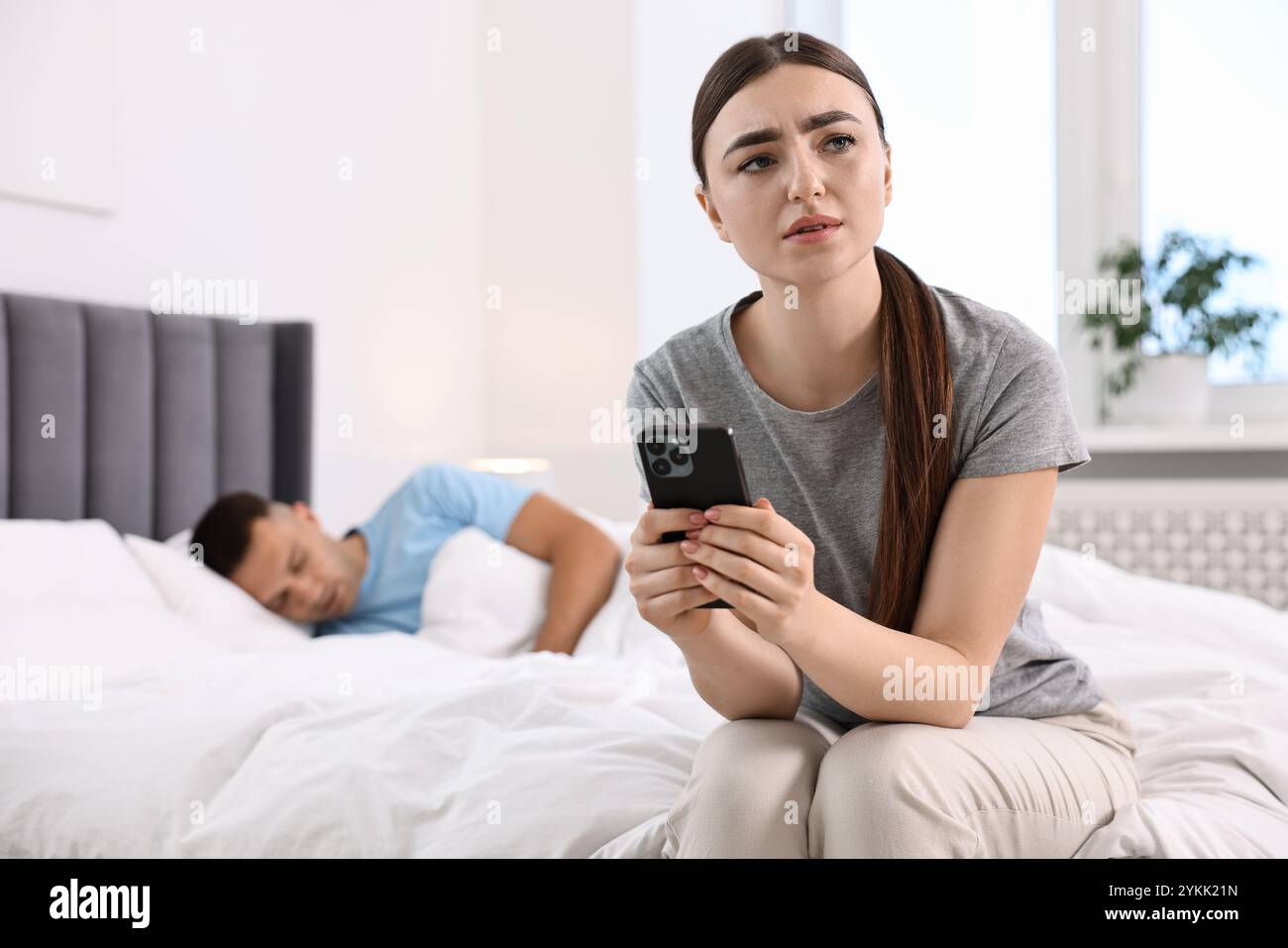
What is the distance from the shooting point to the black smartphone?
2.85ft

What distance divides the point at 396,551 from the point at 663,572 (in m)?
1.41

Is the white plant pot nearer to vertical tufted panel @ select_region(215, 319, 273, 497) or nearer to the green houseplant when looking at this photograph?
the green houseplant

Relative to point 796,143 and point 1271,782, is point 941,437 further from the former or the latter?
point 1271,782

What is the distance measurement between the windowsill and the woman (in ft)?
6.54

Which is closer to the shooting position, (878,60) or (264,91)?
(264,91)

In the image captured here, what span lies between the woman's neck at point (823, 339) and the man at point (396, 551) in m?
1.03

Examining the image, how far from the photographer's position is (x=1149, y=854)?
91 cm

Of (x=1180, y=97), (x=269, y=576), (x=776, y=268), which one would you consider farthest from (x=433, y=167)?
(x=776, y=268)

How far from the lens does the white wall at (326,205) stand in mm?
2436

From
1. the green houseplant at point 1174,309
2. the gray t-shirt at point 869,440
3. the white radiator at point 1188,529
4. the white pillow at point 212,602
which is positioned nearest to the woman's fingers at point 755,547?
the gray t-shirt at point 869,440

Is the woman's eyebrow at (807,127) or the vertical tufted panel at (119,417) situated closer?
the woman's eyebrow at (807,127)

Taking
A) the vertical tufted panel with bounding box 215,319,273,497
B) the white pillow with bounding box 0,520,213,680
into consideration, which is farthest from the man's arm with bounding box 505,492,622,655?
the vertical tufted panel with bounding box 215,319,273,497

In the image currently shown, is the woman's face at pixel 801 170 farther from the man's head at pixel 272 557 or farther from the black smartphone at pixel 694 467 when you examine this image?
the man's head at pixel 272 557
